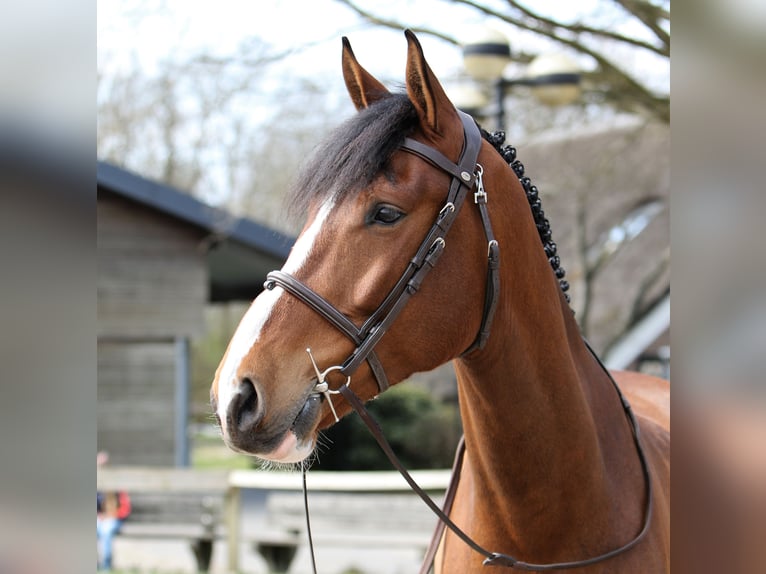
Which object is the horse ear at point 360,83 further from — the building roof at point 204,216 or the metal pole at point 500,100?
the building roof at point 204,216

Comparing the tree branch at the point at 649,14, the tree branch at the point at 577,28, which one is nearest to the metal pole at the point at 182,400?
the tree branch at the point at 577,28

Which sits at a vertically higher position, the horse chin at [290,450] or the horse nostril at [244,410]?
the horse nostril at [244,410]

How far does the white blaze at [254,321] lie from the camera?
1.81 metres

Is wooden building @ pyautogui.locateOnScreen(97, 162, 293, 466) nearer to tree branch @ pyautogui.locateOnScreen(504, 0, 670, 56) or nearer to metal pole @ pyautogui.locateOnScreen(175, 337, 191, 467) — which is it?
metal pole @ pyautogui.locateOnScreen(175, 337, 191, 467)

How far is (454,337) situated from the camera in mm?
2127

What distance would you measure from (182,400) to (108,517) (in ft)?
8.38

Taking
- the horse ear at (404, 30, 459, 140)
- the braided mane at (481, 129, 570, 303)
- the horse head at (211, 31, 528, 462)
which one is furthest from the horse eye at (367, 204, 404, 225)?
the braided mane at (481, 129, 570, 303)

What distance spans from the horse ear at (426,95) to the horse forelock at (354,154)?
0.04 metres

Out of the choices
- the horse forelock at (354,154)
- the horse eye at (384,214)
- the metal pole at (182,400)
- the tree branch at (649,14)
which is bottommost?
the metal pole at (182,400)

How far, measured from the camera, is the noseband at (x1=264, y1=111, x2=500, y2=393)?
195cm

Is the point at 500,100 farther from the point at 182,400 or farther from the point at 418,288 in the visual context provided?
the point at 182,400

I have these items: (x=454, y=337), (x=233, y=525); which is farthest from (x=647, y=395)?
(x=233, y=525)
